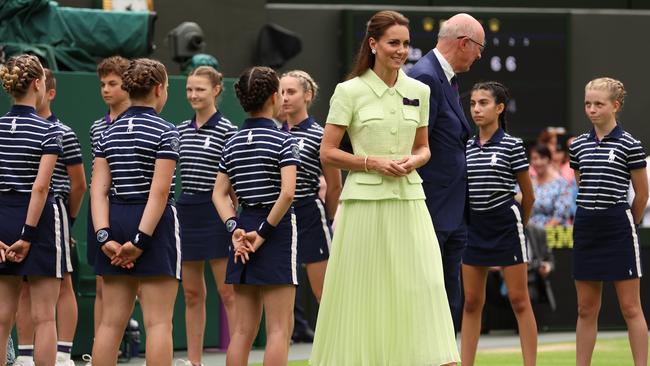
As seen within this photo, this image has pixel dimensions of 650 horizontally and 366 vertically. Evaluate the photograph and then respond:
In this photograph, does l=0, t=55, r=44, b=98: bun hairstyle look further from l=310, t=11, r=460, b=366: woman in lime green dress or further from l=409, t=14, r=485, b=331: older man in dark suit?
l=409, t=14, r=485, b=331: older man in dark suit

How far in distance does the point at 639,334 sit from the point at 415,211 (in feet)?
8.14

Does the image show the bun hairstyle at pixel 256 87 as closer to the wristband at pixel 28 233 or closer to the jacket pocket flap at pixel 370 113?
the jacket pocket flap at pixel 370 113

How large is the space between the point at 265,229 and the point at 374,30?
1.17 meters

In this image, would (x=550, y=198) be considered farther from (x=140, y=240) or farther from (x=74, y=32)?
(x=140, y=240)

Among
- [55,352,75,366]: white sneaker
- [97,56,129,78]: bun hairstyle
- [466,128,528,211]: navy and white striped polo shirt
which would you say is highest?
[97,56,129,78]: bun hairstyle

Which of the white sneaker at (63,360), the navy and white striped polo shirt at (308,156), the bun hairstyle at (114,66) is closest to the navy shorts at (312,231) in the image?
the navy and white striped polo shirt at (308,156)

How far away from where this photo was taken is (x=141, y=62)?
7.89 metres

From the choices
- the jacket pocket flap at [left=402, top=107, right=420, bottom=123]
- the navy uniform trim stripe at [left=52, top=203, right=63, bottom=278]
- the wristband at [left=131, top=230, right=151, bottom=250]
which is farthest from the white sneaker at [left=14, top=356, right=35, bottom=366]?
the jacket pocket flap at [left=402, top=107, right=420, bottom=123]

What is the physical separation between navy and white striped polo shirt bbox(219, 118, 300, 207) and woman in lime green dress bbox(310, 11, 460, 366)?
18.1 inches

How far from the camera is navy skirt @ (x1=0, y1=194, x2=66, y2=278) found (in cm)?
836

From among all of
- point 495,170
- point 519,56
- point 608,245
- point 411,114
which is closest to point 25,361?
point 411,114

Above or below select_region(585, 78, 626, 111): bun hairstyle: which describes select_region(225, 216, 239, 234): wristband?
below

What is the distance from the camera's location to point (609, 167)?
942 centimetres

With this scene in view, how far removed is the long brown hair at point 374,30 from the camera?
25.3 feet
